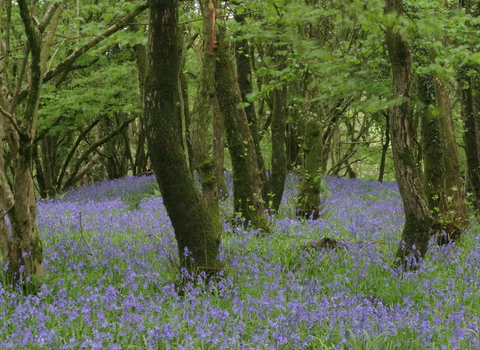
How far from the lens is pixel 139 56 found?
13758mm

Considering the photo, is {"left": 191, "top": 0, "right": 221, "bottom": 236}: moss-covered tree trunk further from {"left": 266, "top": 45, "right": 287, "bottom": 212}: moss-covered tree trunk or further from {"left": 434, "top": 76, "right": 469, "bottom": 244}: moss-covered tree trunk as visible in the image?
{"left": 434, "top": 76, "right": 469, "bottom": 244}: moss-covered tree trunk

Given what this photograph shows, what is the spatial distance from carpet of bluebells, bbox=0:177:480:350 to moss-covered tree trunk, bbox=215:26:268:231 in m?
0.55

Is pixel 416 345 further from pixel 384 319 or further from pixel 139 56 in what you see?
pixel 139 56

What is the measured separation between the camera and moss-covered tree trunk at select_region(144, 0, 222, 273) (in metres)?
5.14

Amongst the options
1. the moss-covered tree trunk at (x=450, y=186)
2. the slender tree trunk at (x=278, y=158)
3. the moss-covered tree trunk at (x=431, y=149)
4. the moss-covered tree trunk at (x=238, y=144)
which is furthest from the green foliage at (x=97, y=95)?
the moss-covered tree trunk at (x=450, y=186)

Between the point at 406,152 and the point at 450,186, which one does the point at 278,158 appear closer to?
the point at 450,186

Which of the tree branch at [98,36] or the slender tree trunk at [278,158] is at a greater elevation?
the tree branch at [98,36]

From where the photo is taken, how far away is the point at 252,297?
16.4ft

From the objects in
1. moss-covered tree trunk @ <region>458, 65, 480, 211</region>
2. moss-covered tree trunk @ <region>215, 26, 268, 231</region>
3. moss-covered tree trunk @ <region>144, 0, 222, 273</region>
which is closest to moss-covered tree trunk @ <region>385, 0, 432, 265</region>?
moss-covered tree trunk @ <region>144, 0, 222, 273</region>

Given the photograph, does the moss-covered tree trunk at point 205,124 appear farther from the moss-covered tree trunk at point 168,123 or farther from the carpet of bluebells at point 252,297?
the moss-covered tree trunk at point 168,123

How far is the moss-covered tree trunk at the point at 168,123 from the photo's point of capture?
16.9ft

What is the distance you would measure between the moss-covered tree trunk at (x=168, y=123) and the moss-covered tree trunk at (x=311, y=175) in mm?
6002

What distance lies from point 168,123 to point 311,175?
6.52 metres

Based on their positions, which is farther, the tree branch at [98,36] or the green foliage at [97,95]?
the green foliage at [97,95]
